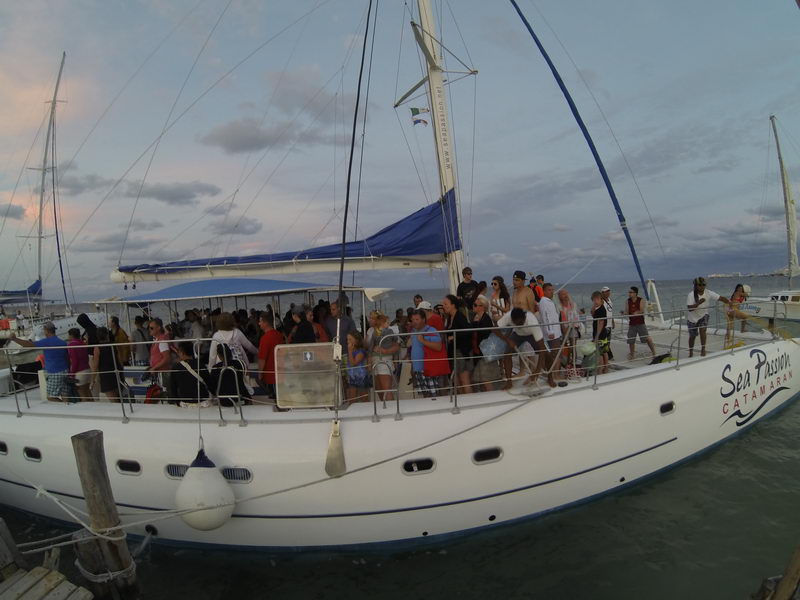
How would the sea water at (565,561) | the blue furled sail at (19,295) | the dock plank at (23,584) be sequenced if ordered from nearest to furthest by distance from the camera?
the dock plank at (23,584), the sea water at (565,561), the blue furled sail at (19,295)

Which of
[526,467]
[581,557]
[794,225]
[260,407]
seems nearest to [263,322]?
[260,407]

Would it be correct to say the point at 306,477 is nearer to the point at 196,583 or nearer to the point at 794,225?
the point at 196,583

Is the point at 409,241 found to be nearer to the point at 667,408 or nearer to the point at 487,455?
the point at 487,455

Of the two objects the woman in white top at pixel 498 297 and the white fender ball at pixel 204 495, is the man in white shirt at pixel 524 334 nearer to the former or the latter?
the woman in white top at pixel 498 297

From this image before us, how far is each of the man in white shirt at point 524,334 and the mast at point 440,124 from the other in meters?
2.03

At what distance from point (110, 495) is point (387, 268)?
193 inches

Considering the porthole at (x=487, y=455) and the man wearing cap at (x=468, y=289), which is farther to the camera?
the man wearing cap at (x=468, y=289)

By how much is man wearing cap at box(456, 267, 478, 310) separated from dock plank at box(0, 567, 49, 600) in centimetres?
566

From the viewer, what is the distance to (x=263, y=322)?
620 cm

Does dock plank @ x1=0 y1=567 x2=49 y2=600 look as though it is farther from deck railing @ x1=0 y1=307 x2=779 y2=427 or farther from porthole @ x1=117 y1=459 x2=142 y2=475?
deck railing @ x1=0 y1=307 x2=779 y2=427

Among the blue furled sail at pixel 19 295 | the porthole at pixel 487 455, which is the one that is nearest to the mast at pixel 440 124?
the porthole at pixel 487 455

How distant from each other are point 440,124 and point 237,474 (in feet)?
19.9

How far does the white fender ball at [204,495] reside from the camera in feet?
14.5

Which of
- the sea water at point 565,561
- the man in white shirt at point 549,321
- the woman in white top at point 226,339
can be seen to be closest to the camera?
the sea water at point 565,561
